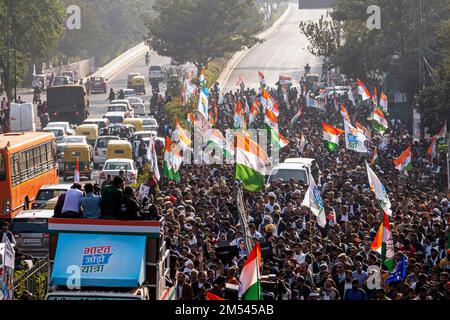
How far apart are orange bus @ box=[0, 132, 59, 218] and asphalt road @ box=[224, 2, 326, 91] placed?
49775mm

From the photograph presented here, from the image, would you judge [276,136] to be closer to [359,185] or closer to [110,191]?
[359,185]

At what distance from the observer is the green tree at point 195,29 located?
279 ft

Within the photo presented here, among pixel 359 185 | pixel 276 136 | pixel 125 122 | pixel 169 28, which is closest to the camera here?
pixel 359 185

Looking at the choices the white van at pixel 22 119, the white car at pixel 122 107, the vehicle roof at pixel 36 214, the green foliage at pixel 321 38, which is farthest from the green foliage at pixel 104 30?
the vehicle roof at pixel 36 214

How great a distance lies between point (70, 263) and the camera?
14969 mm

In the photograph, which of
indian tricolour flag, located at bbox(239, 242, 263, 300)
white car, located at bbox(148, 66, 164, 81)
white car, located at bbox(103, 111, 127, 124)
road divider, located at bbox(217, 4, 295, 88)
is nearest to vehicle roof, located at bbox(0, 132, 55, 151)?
indian tricolour flag, located at bbox(239, 242, 263, 300)

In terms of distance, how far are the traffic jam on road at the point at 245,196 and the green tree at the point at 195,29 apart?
1450 cm

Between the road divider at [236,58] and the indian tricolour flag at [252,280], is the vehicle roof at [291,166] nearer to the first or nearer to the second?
the indian tricolour flag at [252,280]

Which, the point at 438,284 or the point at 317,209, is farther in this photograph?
the point at 317,209

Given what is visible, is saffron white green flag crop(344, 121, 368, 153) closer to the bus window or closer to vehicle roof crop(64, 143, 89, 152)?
the bus window

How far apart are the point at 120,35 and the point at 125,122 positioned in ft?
289

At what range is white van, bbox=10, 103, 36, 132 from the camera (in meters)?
55.9
